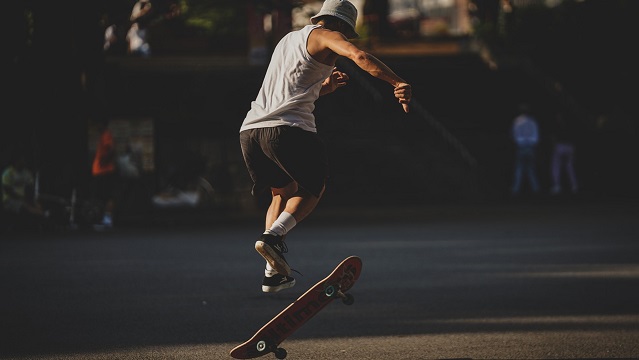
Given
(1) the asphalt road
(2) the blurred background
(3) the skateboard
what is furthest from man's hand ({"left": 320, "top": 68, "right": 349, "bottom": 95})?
(2) the blurred background

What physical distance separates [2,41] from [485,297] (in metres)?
12.0

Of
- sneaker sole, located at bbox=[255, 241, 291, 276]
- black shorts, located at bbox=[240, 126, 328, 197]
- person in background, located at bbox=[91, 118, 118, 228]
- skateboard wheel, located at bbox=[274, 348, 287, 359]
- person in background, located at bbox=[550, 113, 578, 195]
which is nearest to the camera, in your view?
skateboard wheel, located at bbox=[274, 348, 287, 359]

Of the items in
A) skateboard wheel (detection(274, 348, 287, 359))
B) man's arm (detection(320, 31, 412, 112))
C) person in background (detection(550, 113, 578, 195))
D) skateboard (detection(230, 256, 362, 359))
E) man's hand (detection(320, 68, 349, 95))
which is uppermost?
man's arm (detection(320, 31, 412, 112))

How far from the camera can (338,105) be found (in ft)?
95.1

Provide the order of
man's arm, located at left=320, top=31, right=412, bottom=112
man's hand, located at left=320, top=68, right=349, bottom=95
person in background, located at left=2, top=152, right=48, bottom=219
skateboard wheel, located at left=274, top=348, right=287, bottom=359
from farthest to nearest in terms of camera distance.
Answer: person in background, located at left=2, top=152, right=48, bottom=219 → man's hand, located at left=320, top=68, right=349, bottom=95 → skateboard wheel, located at left=274, top=348, right=287, bottom=359 → man's arm, located at left=320, top=31, right=412, bottom=112

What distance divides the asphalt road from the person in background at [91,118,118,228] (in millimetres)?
610

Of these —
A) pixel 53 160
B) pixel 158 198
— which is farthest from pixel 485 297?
pixel 158 198

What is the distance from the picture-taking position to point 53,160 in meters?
20.1

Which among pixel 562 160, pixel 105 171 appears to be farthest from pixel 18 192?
pixel 562 160

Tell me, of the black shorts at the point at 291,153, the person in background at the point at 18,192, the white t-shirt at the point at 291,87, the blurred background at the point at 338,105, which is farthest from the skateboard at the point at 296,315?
the blurred background at the point at 338,105

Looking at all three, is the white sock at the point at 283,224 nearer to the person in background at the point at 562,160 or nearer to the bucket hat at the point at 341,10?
the bucket hat at the point at 341,10

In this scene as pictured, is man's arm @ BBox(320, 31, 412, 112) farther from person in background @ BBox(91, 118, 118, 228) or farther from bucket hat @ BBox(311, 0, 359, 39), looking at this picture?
person in background @ BBox(91, 118, 118, 228)

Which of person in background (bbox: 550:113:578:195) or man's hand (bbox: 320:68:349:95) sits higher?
man's hand (bbox: 320:68:349:95)

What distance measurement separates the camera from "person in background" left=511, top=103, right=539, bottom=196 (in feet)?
83.6
